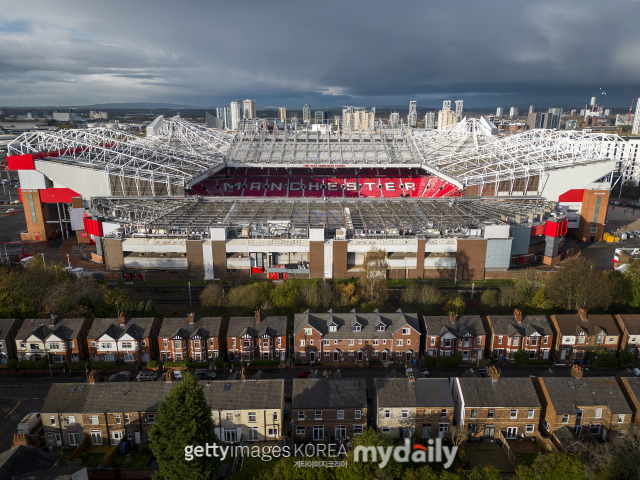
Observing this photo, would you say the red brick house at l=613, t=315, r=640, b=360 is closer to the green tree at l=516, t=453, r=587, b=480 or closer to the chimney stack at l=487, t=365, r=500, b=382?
the chimney stack at l=487, t=365, r=500, b=382

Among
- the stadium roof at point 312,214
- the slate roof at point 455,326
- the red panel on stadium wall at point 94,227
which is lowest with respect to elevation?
the slate roof at point 455,326

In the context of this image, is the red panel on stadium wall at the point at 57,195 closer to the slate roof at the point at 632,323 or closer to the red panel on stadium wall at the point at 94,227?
the red panel on stadium wall at the point at 94,227

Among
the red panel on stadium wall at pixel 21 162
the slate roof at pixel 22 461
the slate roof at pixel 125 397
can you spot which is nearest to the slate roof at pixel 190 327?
the slate roof at pixel 125 397

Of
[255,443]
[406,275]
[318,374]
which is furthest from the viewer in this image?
[406,275]

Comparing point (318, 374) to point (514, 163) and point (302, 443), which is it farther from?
point (514, 163)

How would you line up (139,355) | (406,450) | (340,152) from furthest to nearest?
1. (340,152)
2. (139,355)
3. (406,450)

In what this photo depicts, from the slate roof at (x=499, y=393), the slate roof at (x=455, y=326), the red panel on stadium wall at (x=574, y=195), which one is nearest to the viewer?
the slate roof at (x=499, y=393)

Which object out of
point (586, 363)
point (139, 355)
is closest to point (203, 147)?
point (139, 355)
